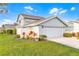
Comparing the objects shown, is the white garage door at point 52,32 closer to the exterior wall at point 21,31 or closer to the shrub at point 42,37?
the shrub at point 42,37

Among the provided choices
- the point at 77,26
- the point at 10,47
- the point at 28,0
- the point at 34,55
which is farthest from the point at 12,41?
the point at 77,26

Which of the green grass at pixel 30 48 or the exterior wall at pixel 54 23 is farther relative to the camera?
the exterior wall at pixel 54 23

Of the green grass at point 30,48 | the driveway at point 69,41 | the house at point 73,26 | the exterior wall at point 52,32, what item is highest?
the house at point 73,26

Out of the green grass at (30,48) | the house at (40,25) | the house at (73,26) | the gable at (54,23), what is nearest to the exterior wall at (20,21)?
the house at (40,25)

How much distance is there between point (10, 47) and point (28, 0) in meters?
0.78

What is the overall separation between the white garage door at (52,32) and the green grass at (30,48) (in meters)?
0.14

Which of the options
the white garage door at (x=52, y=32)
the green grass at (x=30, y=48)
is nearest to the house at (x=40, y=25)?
the white garage door at (x=52, y=32)

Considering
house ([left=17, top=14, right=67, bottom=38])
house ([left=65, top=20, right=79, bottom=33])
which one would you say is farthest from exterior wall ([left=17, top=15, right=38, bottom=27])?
house ([left=65, top=20, right=79, bottom=33])

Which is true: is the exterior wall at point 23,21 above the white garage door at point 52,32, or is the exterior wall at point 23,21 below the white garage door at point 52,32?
above

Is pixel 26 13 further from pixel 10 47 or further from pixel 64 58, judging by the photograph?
pixel 64 58

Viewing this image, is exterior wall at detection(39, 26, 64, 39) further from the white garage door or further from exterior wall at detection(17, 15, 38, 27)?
exterior wall at detection(17, 15, 38, 27)

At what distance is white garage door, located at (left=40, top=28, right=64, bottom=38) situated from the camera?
13.2ft

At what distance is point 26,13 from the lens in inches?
154

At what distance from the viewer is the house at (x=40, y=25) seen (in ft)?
12.9
